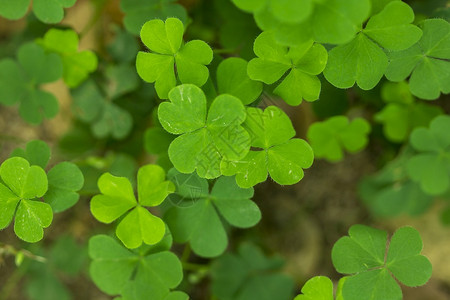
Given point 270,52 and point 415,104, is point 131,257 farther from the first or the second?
point 415,104

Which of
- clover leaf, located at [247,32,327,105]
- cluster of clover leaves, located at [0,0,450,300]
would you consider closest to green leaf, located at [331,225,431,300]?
cluster of clover leaves, located at [0,0,450,300]

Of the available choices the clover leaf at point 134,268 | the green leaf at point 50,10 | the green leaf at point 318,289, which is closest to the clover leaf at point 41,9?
the green leaf at point 50,10

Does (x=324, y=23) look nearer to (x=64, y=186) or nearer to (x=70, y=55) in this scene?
(x=64, y=186)

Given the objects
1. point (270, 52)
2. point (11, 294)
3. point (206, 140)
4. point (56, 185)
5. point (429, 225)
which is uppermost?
point (270, 52)

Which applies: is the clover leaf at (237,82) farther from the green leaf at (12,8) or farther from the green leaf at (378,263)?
the green leaf at (12,8)

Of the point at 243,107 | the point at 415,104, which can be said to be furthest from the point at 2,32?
the point at 415,104

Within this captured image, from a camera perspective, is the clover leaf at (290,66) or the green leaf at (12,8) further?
the green leaf at (12,8)
